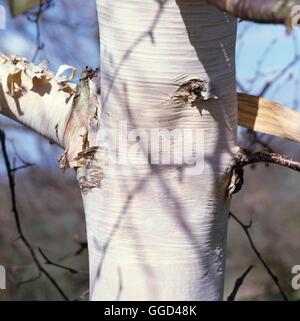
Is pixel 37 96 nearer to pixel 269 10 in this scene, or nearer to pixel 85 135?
pixel 85 135

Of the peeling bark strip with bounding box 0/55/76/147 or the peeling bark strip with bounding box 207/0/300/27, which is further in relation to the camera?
the peeling bark strip with bounding box 0/55/76/147

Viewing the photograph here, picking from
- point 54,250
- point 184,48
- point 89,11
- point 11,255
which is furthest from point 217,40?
point 54,250

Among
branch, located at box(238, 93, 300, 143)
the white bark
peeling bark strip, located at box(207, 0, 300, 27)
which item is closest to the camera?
peeling bark strip, located at box(207, 0, 300, 27)

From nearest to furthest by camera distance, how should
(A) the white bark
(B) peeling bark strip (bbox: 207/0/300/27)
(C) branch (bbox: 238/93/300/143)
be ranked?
(B) peeling bark strip (bbox: 207/0/300/27) < (A) the white bark < (C) branch (bbox: 238/93/300/143)

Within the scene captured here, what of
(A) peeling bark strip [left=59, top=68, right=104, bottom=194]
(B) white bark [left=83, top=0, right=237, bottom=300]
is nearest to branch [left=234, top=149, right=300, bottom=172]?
(B) white bark [left=83, top=0, right=237, bottom=300]

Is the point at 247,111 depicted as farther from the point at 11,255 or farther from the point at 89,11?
the point at 11,255

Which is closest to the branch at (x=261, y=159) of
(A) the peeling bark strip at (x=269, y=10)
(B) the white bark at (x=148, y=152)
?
(B) the white bark at (x=148, y=152)

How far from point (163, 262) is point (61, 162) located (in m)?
0.19

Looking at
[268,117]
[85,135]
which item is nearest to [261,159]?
[268,117]

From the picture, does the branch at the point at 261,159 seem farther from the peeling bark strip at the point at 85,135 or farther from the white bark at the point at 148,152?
the peeling bark strip at the point at 85,135

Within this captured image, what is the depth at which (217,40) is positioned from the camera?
27.1 inches

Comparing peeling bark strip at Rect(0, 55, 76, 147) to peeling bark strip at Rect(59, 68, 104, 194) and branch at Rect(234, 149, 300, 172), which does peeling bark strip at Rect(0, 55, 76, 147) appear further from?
branch at Rect(234, 149, 300, 172)

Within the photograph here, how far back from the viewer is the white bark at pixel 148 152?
672 millimetres

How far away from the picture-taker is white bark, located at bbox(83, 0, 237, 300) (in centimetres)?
67
